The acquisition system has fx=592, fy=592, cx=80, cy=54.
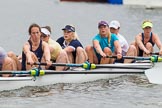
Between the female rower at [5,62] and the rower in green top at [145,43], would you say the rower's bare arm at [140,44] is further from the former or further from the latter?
the female rower at [5,62]

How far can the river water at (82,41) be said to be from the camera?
12734 mm

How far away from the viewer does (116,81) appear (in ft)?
47.4

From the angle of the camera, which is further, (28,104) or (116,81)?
(116,81)

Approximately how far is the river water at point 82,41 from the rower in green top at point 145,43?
66 cm

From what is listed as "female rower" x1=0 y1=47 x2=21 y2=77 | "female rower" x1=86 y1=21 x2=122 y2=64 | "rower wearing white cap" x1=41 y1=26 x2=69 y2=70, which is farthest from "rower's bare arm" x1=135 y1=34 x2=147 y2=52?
"female rower" x1=0 y1=47 x2=21 y2=77

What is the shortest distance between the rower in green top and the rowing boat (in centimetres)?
64

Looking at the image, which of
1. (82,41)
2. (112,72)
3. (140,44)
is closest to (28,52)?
(112,72)

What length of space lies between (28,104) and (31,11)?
3589 cm

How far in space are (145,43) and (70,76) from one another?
8.86ft

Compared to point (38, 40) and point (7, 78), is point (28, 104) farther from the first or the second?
point (38, 40)

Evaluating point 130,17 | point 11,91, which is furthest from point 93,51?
point 130,17

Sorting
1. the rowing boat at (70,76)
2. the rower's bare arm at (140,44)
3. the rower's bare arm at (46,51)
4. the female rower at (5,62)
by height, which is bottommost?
the rowing boat at (70,76)

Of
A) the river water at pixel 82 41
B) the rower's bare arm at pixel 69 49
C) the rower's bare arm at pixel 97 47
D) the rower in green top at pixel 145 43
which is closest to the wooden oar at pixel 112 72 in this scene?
the river water at pixel 82 41

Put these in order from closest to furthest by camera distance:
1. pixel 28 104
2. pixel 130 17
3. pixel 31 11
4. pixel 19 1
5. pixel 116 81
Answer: pixel 28 104 < pixel 116 81 < pixel 130 17 < pixel 31 11 < pixel 19 1
